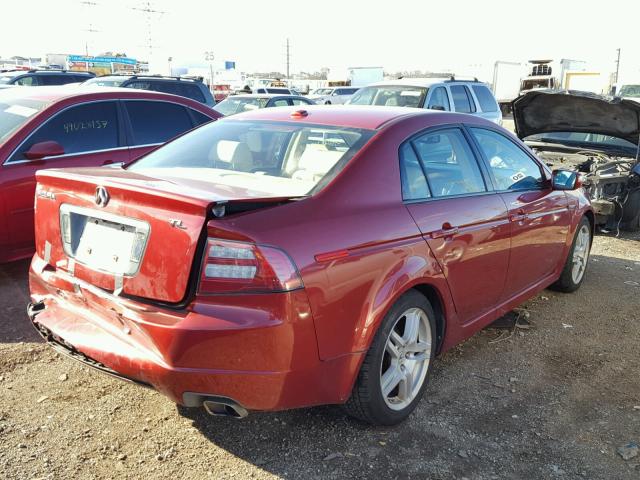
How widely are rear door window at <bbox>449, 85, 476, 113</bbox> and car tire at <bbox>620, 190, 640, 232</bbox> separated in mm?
3996

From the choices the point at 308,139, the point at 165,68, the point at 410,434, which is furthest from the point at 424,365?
the point at 165,68

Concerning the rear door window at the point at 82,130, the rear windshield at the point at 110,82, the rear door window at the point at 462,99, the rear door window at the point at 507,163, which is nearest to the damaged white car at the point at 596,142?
the rear door window at the point at 462,99

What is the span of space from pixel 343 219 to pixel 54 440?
178 centimetres

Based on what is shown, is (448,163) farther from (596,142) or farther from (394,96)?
(394,96)

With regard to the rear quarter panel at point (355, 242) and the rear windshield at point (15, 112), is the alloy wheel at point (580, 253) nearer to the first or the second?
the rear quarter panel at point (355, 242)

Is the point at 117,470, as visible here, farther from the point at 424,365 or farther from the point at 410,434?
the point at 424,365

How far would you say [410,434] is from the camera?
304 centimetres

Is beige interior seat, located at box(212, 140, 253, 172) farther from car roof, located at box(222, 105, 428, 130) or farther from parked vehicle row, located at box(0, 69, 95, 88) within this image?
parked vehicle row, located at box(0, 69, 95, 88)

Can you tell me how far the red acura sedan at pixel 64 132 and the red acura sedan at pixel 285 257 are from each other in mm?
1877

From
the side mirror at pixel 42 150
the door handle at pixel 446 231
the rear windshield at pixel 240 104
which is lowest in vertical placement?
the door handle at pixel 446 231

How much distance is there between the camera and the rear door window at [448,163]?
3320 mm

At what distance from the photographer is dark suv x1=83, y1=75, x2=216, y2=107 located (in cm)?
1202

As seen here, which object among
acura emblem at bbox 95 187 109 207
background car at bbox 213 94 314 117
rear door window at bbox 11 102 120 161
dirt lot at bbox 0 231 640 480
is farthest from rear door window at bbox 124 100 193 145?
background car at bbox 213 94 314 117

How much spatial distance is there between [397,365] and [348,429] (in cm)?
42
